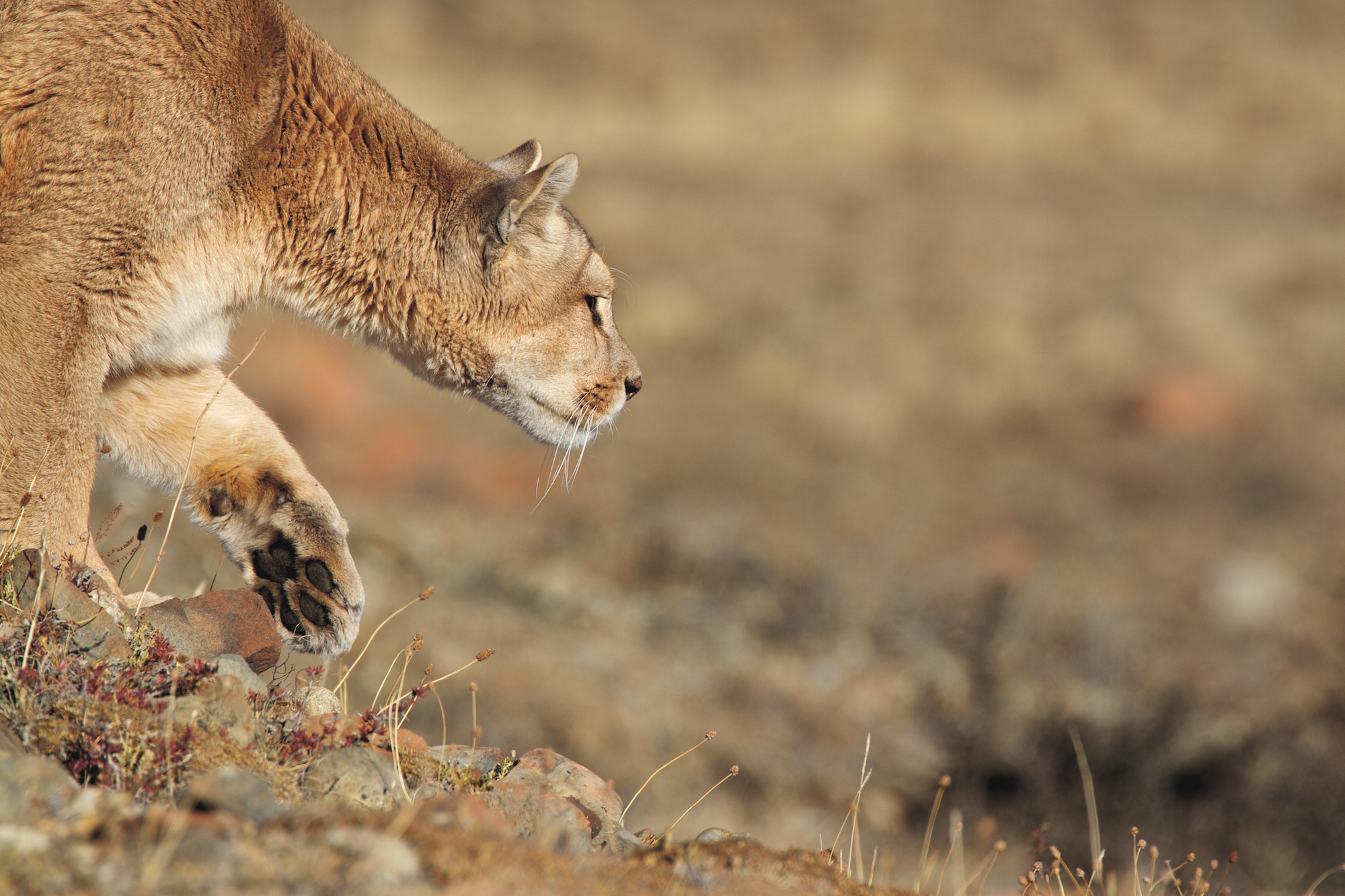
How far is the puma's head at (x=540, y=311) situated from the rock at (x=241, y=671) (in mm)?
1561

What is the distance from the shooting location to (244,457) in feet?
15.0

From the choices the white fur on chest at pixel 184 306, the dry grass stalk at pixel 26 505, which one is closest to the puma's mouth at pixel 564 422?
the white fur on chest at pixel 184 306

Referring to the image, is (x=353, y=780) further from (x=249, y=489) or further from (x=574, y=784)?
(x=249, y=489)

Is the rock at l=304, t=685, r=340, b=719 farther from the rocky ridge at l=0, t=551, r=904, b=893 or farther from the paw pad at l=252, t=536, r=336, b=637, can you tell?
the paw pad at l=252, t=536, r=336, b=637

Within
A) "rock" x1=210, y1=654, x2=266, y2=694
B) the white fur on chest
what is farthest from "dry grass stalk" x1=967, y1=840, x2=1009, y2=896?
the white fur on chest

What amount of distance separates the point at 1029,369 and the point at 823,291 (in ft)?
11.9

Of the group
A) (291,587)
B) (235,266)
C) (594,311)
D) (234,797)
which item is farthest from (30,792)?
(594,311)

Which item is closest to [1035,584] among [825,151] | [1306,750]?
[1306,750]

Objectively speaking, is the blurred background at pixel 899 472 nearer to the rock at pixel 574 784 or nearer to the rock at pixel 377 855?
the rock at pixel 574 784

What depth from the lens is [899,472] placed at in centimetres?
1511

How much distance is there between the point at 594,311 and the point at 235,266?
4.82 ft

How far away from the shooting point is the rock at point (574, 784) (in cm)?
357

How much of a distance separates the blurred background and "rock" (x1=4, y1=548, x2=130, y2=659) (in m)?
2.45

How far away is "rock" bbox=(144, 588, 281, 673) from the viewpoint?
3.74 metres
